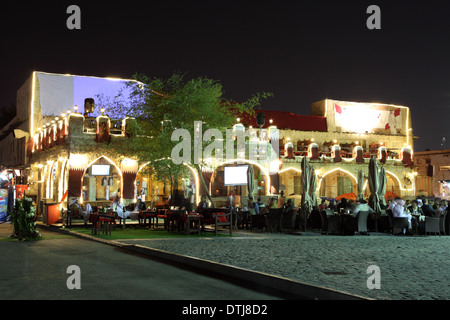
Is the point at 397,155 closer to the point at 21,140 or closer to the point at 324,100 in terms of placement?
the point at 324,100

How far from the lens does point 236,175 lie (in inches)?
898

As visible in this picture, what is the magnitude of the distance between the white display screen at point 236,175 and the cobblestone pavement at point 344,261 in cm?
742

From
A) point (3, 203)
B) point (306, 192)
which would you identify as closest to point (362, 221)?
point (306, 192)

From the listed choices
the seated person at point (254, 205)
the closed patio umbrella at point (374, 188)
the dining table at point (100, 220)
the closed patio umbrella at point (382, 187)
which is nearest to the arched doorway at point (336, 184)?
the seated person at point (254, 205)

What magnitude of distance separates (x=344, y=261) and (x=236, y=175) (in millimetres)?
13418

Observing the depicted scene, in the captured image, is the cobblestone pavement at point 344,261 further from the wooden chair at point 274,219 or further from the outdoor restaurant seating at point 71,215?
the outdoor restaurant seating at point 71,215

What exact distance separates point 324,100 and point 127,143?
2040 cm

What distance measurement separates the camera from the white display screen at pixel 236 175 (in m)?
22.5

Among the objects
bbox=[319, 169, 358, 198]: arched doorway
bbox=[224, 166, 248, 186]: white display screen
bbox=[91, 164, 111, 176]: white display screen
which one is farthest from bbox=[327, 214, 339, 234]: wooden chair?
bbox=[319, 169, 358, 198]: arched doorway

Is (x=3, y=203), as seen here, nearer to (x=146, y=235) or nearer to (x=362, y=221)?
(x=146, y=235)

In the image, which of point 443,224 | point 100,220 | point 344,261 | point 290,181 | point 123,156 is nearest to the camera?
point 344,261

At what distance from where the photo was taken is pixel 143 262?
32.8 feet

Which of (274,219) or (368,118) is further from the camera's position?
(368,118)

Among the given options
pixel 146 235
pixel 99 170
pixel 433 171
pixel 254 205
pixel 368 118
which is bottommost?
pixel 146 235
